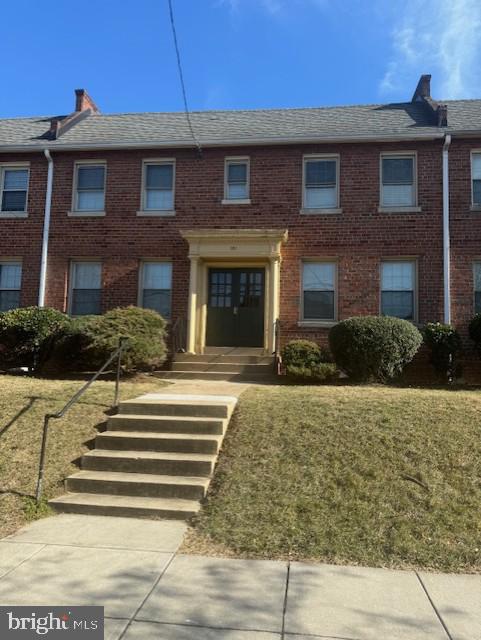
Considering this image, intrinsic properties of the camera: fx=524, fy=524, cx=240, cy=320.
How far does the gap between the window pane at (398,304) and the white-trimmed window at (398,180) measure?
85.9 inches

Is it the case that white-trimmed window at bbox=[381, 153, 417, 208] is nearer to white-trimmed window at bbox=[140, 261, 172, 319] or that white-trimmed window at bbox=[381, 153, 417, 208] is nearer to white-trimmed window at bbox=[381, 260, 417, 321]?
white-trimmed window at bbox=[381, 260, 417, 321]

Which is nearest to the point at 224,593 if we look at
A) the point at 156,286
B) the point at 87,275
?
the point at 156,286

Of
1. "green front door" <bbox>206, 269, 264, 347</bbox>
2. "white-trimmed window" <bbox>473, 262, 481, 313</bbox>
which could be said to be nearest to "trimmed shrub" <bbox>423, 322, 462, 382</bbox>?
"white-trimmed window" <bbox>473, 262, 481, 313</bbox>

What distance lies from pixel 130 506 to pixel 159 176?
10226 mm

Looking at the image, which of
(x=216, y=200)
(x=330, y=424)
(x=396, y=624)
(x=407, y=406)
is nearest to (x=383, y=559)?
(x=396, y=624)

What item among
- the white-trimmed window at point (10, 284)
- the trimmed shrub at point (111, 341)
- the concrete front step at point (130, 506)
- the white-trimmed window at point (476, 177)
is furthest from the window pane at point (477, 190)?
the white-trimmed window at point (10, 284)

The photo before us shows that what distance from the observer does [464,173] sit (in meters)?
12.6

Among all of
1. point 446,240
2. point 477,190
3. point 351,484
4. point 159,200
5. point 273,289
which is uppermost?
point 477,190

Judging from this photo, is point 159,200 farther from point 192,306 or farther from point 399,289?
point 399,289

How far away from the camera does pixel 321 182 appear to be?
1316 centimetres

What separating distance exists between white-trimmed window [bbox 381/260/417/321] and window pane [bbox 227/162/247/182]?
418 cm

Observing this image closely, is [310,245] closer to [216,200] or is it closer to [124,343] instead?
[216,200]

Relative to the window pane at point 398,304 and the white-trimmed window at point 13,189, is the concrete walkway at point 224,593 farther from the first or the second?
the white-trimmed window at point 13,189

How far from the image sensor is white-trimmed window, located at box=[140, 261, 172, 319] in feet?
43.5
